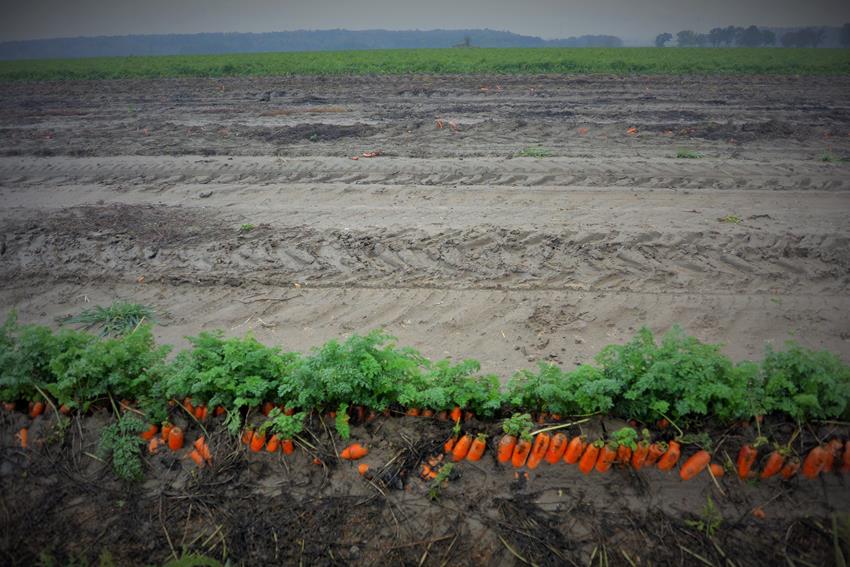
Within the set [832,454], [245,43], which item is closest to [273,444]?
[832,454]

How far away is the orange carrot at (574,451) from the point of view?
3760 millimetres

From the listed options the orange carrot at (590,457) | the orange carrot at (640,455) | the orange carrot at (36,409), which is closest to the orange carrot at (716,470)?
the orange carrot at (640,455)

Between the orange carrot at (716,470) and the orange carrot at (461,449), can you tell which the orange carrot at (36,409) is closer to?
the orange carrot at (461,449)

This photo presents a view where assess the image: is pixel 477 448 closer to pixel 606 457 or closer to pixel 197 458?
pixel 606 457

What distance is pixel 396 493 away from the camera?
3736 millimetres

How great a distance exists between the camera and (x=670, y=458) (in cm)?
370

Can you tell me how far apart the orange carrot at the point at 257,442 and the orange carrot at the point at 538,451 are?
2.08 m

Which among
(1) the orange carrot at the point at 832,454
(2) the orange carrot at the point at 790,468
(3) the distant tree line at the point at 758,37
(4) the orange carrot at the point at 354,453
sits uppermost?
(3) the distant tree line at the point at 758,37

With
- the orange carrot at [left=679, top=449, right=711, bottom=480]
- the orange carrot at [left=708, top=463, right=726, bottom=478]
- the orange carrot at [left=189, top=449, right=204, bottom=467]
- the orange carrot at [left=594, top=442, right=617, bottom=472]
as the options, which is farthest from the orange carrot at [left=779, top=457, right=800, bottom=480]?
the orange carrot at [left=189, top=449, right=204, bottom=467]

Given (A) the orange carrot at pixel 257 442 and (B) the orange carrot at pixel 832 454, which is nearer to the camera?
(B) the orange carrot at pixel 832 454

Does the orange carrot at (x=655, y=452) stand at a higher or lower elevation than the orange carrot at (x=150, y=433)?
higher

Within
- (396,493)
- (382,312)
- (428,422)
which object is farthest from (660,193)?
(396,493)

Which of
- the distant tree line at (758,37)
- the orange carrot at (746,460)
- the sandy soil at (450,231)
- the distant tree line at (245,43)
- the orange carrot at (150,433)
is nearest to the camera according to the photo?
the orange carrot at (746,460)

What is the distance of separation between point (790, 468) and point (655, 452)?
911 mm
